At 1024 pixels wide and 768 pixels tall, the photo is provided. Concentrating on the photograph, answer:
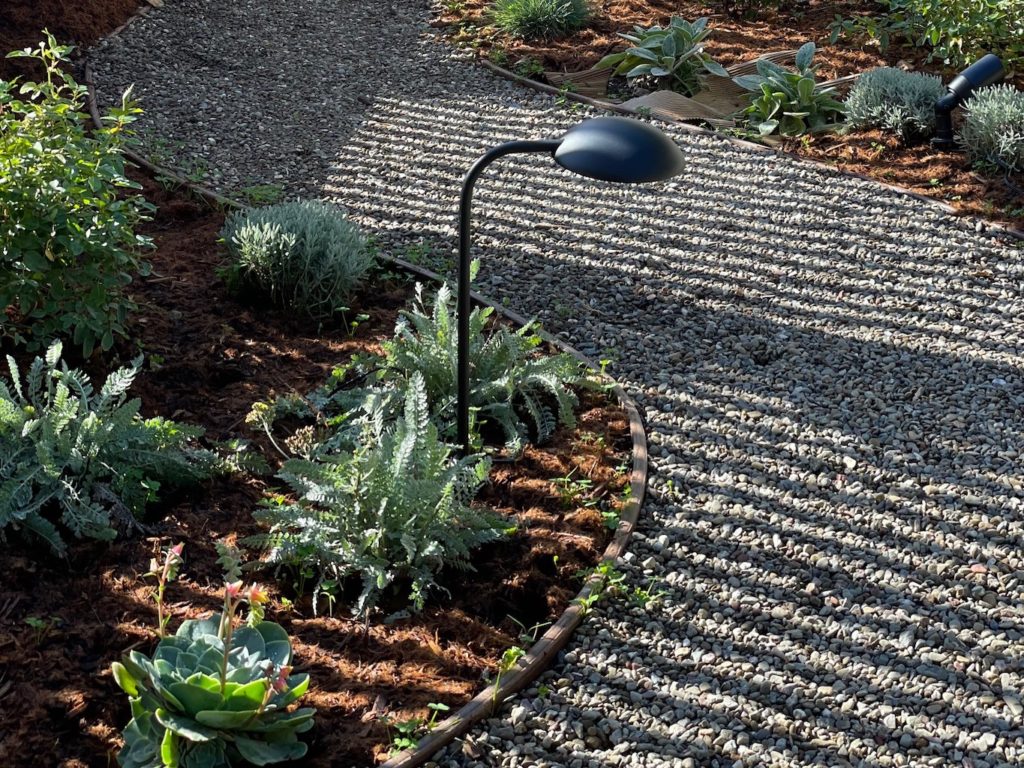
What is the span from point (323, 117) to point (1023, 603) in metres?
4.41

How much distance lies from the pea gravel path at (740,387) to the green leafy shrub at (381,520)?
0.43 metres

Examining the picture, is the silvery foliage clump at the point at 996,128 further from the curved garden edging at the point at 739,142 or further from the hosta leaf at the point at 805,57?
the hosta leaf at the point at 805,57

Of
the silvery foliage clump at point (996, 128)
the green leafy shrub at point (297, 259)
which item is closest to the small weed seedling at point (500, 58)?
the silvery foliage clump at point (996, 128)

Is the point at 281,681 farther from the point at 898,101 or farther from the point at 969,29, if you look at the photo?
the point at 969,29

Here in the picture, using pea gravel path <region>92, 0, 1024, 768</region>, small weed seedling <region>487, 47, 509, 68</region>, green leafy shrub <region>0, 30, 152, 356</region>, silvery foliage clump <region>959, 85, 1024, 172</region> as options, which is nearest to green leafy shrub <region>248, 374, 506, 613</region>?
pea gravel path <region>92, 0, 1024, 768</region>

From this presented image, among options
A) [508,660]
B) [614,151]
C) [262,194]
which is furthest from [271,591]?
[262,194]

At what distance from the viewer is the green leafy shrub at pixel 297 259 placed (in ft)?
13.1

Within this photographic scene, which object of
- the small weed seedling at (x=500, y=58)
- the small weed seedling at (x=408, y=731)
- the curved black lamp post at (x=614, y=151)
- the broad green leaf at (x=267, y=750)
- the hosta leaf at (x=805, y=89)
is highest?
the curved black lamp post at (x=614, y=151)

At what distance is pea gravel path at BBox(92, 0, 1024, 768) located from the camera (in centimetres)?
264

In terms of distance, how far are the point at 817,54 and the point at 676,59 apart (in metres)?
0.89

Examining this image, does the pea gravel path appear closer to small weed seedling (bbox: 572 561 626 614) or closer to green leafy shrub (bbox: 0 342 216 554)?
small weed seedling (bbox: 572 561 626 614)

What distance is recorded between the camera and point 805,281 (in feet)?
14.8

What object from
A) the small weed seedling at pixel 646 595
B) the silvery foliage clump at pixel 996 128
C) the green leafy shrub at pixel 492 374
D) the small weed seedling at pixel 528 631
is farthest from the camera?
the silvery foliage clump at pixel 996 128

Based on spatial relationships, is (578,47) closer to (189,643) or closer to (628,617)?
(628,617)
